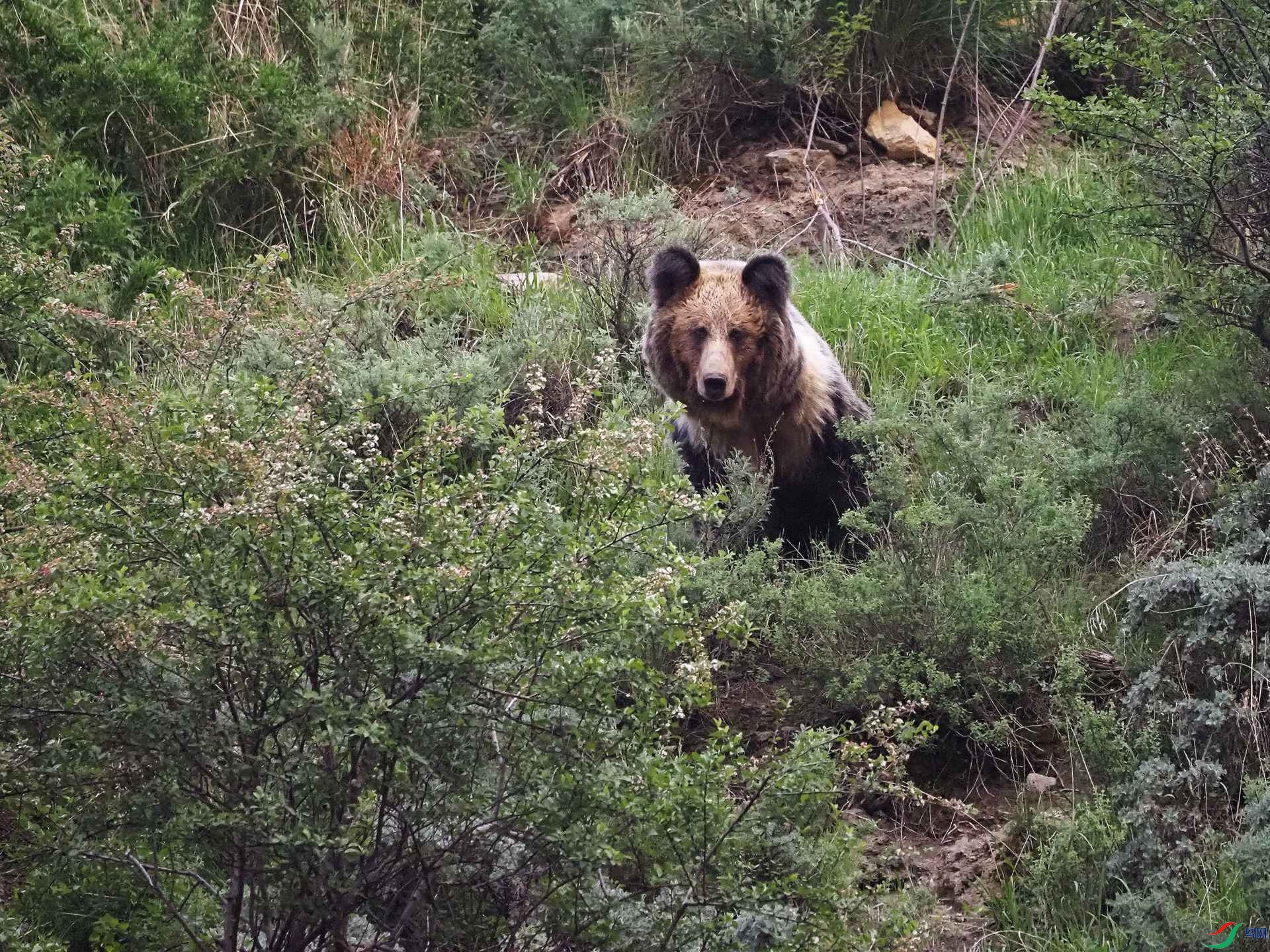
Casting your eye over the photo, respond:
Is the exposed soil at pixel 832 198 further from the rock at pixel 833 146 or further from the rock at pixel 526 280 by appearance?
the rock at pixel 526 280

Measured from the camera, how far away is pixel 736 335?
618 centimetres

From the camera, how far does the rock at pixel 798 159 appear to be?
9.30 metres

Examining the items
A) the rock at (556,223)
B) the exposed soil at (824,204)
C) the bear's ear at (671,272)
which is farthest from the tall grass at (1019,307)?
the rock at (556,223)

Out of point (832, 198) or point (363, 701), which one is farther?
point (832, 198)

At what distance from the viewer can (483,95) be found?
10.2 meters

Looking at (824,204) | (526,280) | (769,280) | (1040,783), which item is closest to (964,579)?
(1040,783)

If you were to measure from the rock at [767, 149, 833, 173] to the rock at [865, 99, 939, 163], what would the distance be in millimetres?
345

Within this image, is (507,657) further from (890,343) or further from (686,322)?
(890,343)

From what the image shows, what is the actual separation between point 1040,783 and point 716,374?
2322mm

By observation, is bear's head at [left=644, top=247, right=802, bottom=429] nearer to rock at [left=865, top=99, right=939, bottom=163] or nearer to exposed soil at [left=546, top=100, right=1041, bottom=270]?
exposed soil at [left=546, top=100, right=1041, bottom=270]

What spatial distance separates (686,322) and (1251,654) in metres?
3.01

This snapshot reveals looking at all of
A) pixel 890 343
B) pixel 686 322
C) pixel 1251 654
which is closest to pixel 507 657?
pixel 1251 654

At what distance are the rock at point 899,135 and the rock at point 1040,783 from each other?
570cm

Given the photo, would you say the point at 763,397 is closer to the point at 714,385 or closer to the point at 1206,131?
the point at 714,385
